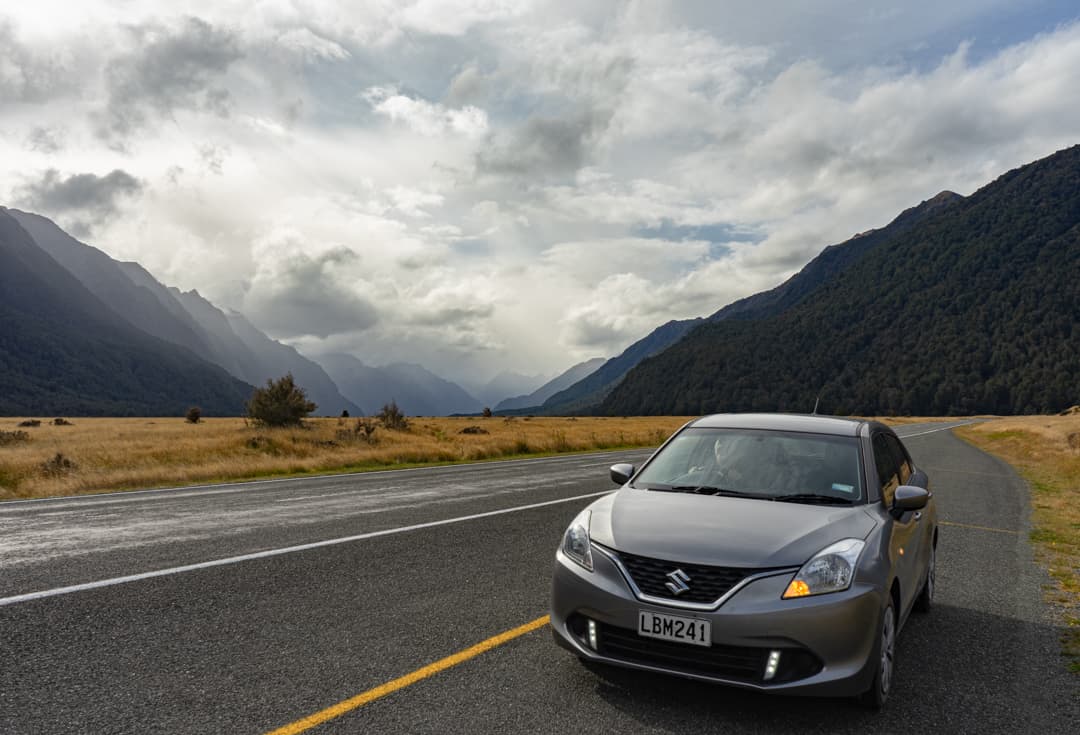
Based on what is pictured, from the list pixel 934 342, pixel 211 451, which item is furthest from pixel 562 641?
pixel 934 342

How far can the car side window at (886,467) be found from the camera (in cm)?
484

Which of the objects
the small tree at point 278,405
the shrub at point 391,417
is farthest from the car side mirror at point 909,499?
the shrub at point 391,417

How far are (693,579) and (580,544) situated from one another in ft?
2.58

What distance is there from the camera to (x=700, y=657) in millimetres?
3465

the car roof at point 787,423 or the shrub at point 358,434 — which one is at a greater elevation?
the car roof at point 787,423

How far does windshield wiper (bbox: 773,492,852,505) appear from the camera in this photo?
4.41 meters

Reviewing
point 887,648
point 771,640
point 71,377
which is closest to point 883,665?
point 887,648

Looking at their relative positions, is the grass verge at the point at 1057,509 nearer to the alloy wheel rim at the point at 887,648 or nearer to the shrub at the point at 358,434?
the alloy wheel rim at the point at 887,648

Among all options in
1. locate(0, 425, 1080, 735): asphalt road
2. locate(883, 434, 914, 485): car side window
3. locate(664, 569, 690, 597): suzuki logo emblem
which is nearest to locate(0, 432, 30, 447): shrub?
locate(0, 425, 1080, 735): asphalt road

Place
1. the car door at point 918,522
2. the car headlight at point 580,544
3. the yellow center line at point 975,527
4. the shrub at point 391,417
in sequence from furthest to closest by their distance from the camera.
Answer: the shrub at point 391,417, the yellow center line at point 975,527, the car door at point 918,522, the car headlight at point 580,544

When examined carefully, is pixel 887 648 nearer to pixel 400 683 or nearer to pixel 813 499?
pixel 813 499

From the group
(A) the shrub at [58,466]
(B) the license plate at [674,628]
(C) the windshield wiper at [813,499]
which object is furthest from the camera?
(A) the shrub at [58,466]

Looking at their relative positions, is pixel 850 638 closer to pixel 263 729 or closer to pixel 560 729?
pixel 560 729

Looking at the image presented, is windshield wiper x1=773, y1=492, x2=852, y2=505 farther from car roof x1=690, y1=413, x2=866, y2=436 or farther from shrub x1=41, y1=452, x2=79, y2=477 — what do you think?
shrub x1=41, y1=452, x2=79, y2=477
